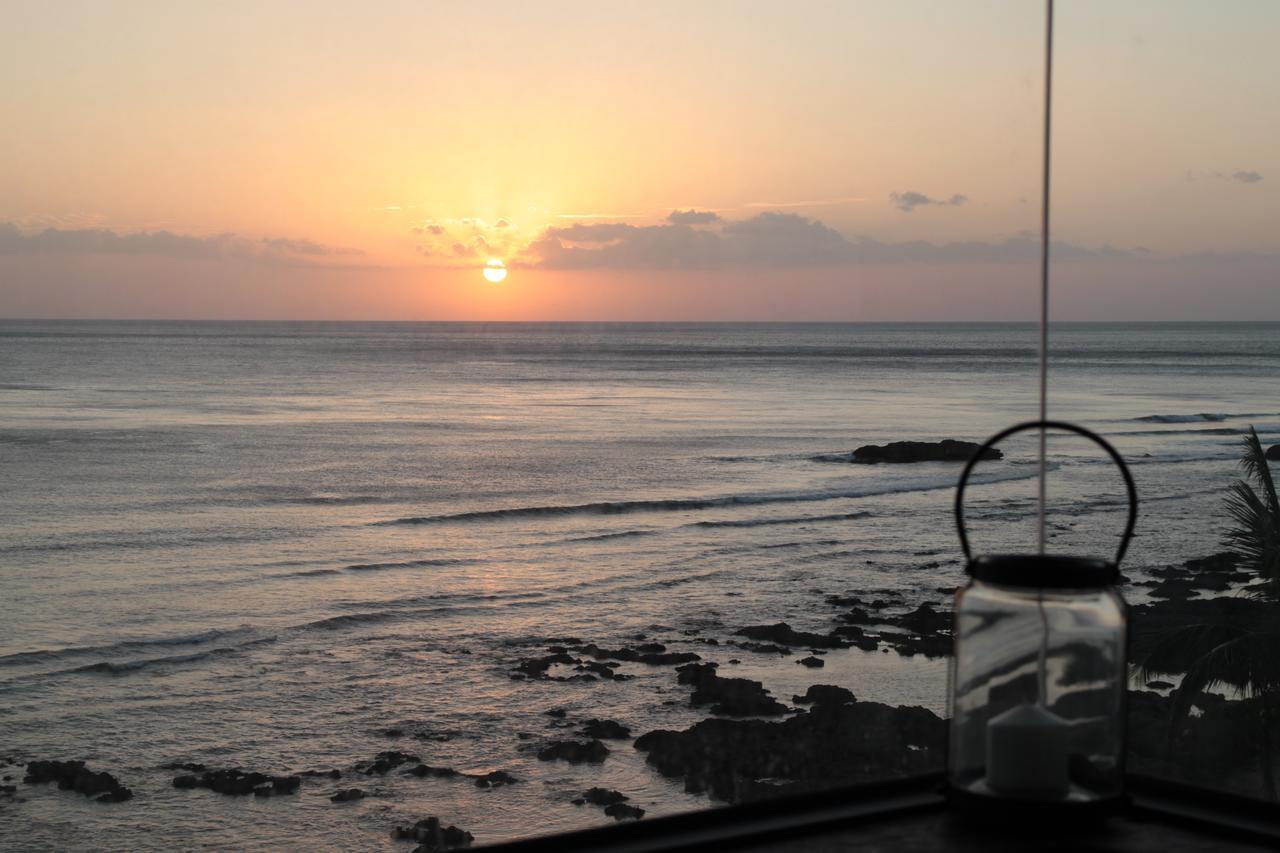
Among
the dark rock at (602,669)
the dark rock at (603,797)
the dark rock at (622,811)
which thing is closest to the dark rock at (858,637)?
the dark rock at (602,669)

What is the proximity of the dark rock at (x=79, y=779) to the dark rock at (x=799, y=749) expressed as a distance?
3.14 metres

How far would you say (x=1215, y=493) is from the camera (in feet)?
61.0

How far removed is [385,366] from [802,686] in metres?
58.8

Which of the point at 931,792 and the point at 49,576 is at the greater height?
the point at 931,792

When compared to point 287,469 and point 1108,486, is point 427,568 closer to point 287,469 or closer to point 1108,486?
point 287,469

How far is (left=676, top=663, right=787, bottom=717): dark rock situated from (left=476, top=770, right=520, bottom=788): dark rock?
1624 mm

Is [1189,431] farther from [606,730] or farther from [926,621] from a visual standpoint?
[606,730]

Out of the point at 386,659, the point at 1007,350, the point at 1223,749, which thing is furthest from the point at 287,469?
the point at 1007,350

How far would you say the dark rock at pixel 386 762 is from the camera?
742 centimetres

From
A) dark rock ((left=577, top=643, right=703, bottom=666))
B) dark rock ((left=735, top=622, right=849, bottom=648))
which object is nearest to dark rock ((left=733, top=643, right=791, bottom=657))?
dark rock ((left=735, top=622, right=849, bottom=648))

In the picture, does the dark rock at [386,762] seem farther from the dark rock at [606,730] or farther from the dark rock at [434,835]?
the dark rock at [606,730]

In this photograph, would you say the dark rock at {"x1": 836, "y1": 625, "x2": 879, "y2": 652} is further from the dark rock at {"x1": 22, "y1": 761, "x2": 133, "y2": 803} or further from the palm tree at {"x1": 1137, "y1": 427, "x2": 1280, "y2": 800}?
the dark rock at {"x1": 22, "y1": 761, "x2": 133, "y2": 803}

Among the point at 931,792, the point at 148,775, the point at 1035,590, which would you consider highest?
the point at 1035,590

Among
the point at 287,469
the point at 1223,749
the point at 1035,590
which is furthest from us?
the point at 287,469
